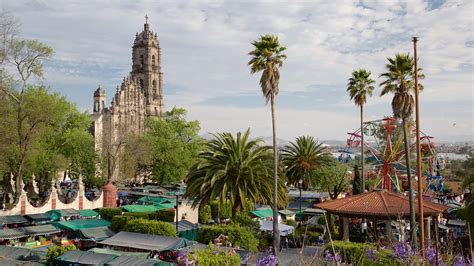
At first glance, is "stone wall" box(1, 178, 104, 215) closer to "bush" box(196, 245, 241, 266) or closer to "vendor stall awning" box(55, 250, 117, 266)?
"vendor stall awning" box(55, 250, 117, 266)

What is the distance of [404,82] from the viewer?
23.2 meters

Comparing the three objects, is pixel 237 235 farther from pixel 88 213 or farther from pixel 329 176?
pixel 329 176

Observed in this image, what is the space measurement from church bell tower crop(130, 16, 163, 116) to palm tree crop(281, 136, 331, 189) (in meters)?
54.9

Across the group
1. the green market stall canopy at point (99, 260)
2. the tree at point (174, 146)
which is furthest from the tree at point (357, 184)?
the tree at point (174, 146)

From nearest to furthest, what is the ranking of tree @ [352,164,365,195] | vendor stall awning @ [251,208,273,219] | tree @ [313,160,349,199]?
1. vendor stall awning @ [251,208,273,219]
2. tree @ [352,164,365,195]
3. tree @ [313,160,349,199]

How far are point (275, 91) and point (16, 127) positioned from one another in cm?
2249

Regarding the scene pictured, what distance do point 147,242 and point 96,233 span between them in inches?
201

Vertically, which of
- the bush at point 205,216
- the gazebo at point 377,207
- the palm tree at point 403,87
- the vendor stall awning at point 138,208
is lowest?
the bush at point 205,216

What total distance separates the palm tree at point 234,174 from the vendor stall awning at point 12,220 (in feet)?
38.0

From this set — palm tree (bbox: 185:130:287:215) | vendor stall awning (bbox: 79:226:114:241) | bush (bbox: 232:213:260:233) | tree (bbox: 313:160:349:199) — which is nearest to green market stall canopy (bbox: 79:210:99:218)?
vendor stall awning (bbox: 79:226:114:241)

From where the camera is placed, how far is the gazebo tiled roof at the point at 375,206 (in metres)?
24.3

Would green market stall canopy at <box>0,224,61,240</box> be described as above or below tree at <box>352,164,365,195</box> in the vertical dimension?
below

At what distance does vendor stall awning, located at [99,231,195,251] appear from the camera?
72.0 feet

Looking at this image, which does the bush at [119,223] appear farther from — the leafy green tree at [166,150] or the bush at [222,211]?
the leafy green tree at [166,150]
